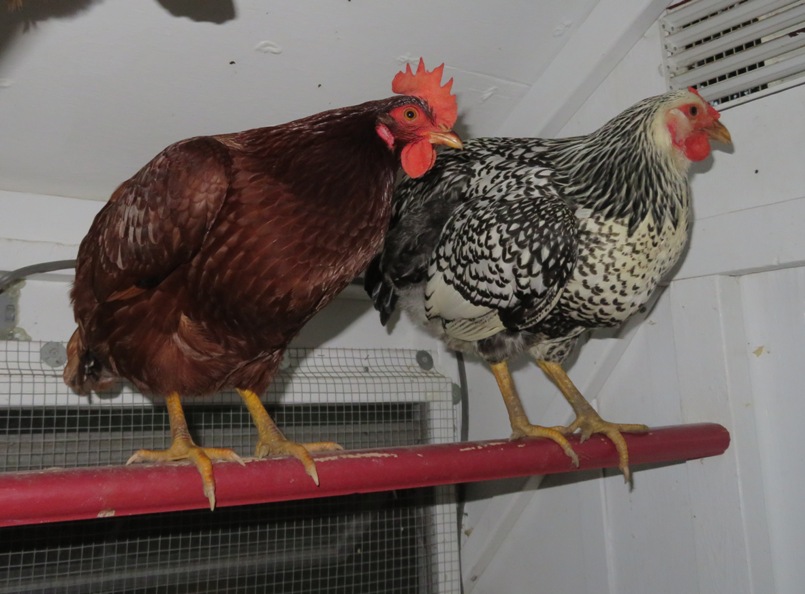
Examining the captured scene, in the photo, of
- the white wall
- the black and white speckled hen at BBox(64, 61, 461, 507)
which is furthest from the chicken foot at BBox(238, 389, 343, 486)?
the white wall

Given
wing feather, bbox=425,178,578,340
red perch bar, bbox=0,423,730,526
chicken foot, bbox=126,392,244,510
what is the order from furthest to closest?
wing feather, bbox=425,178,578,340 < chicken foot, bbox=126,392,244,510 < red perch bar, bbox=0,423,730,526

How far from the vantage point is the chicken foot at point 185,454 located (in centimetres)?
113

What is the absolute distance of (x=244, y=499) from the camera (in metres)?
1.18

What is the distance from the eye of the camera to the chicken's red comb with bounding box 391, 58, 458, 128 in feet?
4.57

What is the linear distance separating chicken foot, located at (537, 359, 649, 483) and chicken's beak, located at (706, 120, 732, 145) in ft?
2.11

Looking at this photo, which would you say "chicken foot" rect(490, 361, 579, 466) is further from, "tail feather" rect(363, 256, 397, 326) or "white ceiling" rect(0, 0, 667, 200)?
"white ceiling" rect(0, 0, 667, 200)

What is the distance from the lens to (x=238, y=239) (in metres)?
1.28

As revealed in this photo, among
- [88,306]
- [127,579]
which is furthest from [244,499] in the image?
[127,579]

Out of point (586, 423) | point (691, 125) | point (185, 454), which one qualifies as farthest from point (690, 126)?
point (185, 454)

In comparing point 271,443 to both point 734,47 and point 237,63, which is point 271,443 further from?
point 734,47

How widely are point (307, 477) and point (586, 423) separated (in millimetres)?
792

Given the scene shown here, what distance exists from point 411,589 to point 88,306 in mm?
1213

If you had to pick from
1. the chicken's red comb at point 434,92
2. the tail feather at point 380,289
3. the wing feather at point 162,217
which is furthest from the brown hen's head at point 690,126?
the wing feather at point 162,217

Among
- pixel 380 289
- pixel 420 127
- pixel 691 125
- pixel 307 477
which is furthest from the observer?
pixel 380 289
